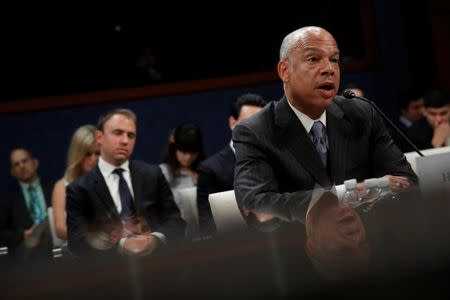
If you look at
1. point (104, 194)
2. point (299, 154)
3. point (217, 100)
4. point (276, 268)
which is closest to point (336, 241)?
point (276, 268)

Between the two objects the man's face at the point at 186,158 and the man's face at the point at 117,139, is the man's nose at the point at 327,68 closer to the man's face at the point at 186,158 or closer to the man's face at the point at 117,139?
the man's face at the point at 117,139

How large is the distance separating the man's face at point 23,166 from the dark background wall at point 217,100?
557 mm

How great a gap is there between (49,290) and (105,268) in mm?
89

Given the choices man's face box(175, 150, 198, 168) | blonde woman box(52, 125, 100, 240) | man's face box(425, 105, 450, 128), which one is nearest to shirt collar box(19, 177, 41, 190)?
blonde woman box(52, 125, 100, 240)

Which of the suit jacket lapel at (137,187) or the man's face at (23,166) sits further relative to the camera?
the man's face at (23,166)

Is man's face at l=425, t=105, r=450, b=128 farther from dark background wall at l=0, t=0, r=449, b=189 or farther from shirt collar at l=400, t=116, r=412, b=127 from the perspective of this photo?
dark background wall at l=0, t=0, r=449, b=189

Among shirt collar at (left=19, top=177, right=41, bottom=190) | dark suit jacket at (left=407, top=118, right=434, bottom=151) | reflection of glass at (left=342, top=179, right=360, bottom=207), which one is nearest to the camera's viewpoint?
reflection of glass at (left=342, top=179, right=360, bottom=207)

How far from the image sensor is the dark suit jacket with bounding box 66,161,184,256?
2.56 meters

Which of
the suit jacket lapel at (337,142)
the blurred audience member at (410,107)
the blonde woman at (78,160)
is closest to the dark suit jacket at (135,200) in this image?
the blonde woman at (78,160)

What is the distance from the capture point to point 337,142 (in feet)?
6.45

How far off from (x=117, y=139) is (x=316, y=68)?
3.87 feet

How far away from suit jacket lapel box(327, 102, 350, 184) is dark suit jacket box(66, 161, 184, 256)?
78 centimetres

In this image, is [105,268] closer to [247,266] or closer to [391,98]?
[247,266]

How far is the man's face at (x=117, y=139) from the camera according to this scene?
110 inches
